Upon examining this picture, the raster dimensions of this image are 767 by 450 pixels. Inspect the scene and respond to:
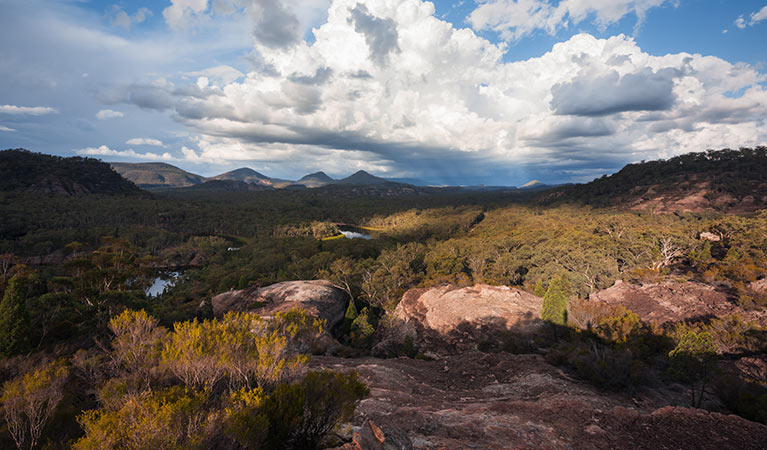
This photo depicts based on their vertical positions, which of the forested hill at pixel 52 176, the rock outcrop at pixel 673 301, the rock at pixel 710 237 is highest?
the forested hill at pixel 52 176

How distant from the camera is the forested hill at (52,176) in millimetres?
149000

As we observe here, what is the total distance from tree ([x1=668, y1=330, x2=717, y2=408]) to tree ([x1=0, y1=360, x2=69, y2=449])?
86.8ft

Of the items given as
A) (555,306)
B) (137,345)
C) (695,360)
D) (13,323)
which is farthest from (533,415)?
(13,323)

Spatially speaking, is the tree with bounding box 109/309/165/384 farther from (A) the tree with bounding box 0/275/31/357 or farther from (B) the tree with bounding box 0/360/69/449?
(A) the tree with bounding box 0/275/31/357

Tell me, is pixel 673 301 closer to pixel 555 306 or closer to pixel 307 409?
pixel 555 306

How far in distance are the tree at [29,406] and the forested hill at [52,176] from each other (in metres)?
210

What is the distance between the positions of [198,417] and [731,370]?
1117 inches

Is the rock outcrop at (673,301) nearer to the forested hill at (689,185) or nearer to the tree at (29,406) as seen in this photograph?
the tree at (29,406)

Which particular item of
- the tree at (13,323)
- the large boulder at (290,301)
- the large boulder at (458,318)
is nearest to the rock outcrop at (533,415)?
the large boulder at (458,318)

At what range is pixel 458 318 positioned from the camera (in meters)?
30.6

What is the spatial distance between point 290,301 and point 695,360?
33.1 m

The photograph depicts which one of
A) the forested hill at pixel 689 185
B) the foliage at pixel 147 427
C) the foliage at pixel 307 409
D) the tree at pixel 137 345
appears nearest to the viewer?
the foliage at pixel 147 427

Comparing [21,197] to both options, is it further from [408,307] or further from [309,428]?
[309,428]

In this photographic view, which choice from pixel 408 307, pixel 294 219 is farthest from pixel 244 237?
pixel 408 307
